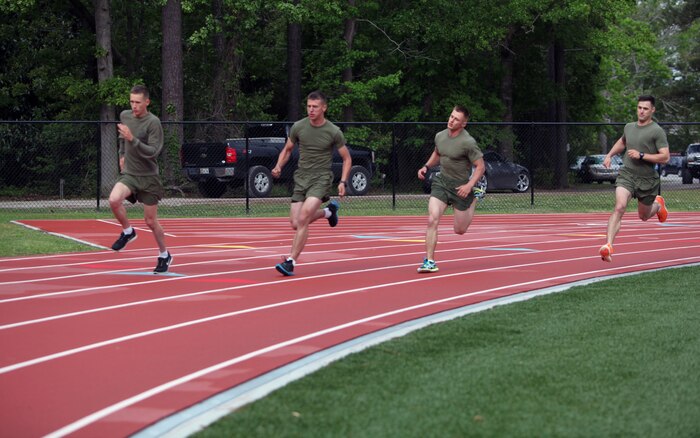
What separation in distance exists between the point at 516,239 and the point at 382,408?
40.7 feet

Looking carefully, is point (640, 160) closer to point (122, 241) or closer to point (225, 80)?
point (122, 241)

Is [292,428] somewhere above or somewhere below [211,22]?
below

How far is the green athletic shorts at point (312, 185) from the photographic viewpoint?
40.6 ft

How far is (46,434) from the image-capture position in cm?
561

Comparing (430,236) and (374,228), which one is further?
(374,228)

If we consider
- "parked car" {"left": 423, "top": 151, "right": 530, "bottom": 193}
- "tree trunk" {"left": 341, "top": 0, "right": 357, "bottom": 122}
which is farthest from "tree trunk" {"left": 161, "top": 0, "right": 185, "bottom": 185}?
"parked car" {"left": 423, "top": 151, "right": 530, "bottom": 193}

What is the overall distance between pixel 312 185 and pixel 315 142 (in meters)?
0.47

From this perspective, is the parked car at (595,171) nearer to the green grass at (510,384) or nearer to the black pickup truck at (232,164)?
the black pickup truck at (232,164)

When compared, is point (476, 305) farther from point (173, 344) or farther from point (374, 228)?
point (374, 228)

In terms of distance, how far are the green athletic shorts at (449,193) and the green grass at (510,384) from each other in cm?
364

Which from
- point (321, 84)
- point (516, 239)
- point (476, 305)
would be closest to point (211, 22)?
point (321, 84)

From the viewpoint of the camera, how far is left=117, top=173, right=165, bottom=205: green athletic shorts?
484 inches

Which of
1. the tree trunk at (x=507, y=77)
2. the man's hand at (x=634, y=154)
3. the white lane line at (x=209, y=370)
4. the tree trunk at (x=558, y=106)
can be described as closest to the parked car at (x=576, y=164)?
the tree trunk at (x=558, y=106)

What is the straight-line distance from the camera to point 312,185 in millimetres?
12430
